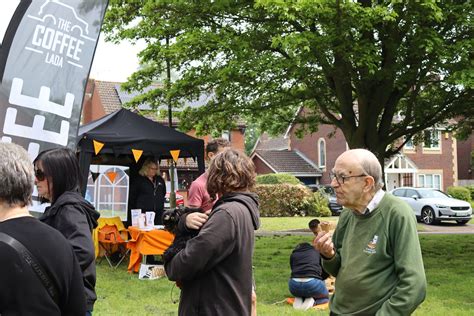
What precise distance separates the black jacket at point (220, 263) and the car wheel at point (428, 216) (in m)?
21.3

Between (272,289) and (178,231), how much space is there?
18.8 ft

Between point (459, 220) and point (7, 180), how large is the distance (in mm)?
22935

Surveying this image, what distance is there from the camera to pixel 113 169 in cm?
1370

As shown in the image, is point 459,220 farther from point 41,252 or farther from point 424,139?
point 41,252

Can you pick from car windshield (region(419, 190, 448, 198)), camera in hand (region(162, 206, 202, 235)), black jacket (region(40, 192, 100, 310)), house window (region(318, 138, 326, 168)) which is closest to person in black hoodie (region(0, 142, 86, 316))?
black jacket (region(40, 192, 100, 310))

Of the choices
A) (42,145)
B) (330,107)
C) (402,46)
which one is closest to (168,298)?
(42,145)

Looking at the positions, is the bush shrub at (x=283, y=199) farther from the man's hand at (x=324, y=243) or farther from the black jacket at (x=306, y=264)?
the man's hand at (x=324, y=243)

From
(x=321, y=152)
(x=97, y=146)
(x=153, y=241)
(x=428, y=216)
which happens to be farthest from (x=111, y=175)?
(x=321, y=152)

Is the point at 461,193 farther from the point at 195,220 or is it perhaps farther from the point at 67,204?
the point at 67,204

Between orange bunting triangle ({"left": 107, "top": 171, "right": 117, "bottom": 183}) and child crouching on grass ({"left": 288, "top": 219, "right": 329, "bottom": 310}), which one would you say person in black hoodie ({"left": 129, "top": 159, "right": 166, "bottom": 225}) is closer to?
orange bunting triangle ({"left": 107, "top": 171, "right": 117, "bottom": 183})

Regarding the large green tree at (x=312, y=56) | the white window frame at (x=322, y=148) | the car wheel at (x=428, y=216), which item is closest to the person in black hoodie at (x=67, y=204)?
the large green tree at (x=312, y=56)

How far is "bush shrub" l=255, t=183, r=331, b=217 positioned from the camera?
28.6 meters

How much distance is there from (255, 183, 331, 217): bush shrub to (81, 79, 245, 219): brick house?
10.00ft

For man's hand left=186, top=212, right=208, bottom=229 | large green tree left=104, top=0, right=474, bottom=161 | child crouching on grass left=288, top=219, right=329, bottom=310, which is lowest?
child crouching on grass left=288, top=219, right=329, bottom=310
